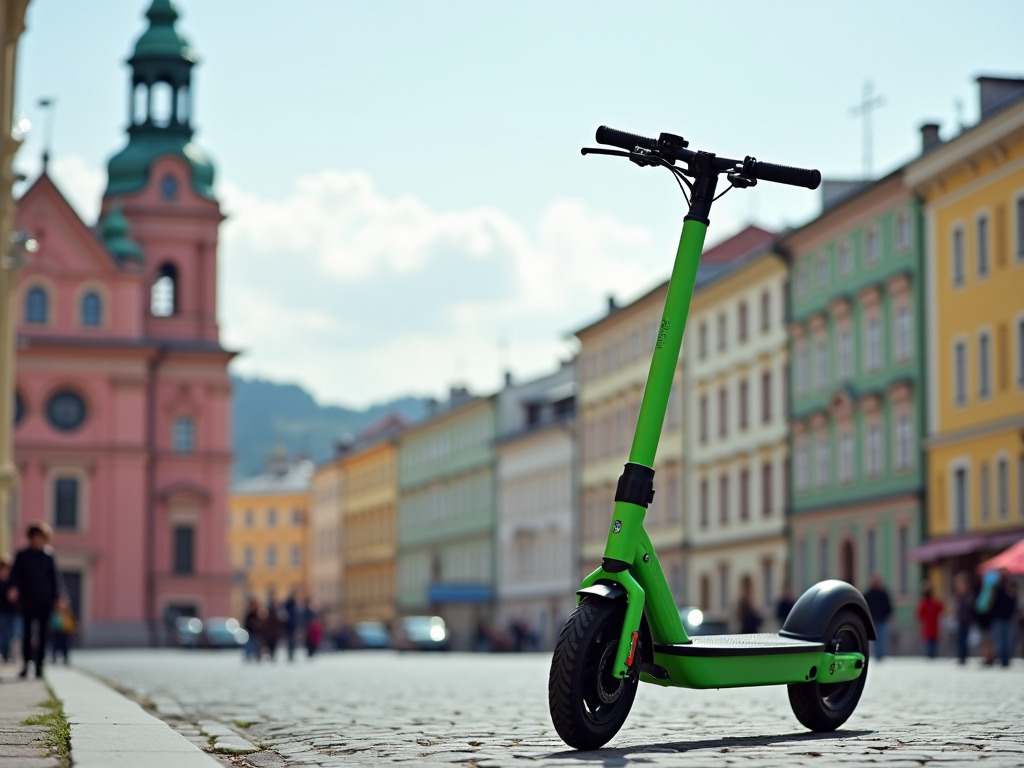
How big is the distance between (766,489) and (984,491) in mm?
18694

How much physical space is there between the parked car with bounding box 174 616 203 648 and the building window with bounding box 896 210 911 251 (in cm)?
3554

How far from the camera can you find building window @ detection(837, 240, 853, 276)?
62297mm

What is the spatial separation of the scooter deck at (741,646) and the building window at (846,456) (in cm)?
5062

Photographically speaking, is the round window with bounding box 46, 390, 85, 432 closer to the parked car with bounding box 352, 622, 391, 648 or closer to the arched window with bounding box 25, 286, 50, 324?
the arched window with bounding box 25, 286, 50, 324

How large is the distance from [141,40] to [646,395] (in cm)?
8226

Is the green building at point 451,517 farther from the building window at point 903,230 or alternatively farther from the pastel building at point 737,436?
the building window at point 903,230

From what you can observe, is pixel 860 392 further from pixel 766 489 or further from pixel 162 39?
pixel 162 39

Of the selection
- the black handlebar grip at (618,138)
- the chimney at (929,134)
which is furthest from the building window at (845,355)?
the black handlebar grip at (618,138)

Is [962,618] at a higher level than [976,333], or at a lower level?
lower

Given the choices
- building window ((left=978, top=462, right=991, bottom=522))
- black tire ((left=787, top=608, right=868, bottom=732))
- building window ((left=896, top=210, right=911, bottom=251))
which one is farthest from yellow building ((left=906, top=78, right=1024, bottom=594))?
black tire ((left=787, top=608, right=868, bottom=732))

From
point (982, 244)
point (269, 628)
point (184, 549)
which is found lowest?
point (269, 628)

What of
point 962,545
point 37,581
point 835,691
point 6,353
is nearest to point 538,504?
point 962,545

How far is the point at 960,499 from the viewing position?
178 ft

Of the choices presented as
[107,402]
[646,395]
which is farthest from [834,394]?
[646,395]
